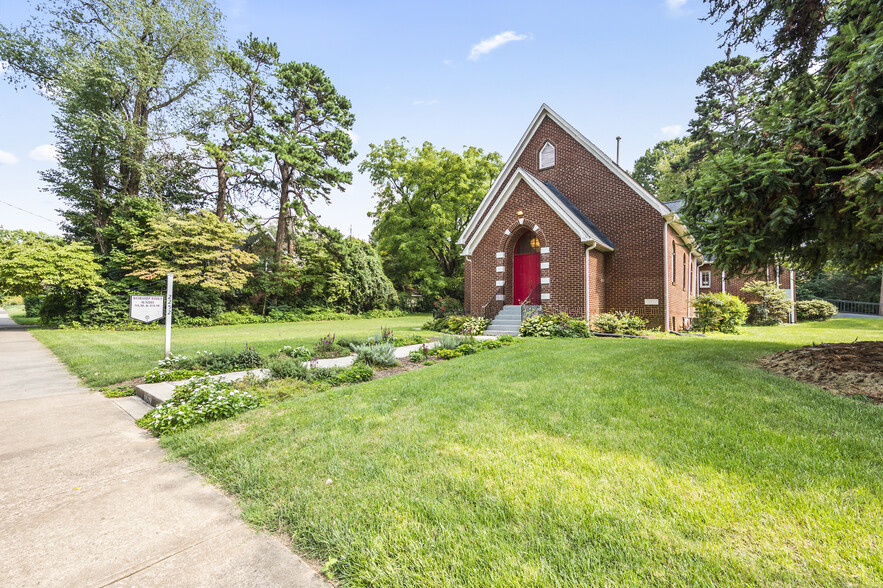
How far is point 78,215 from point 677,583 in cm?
2562

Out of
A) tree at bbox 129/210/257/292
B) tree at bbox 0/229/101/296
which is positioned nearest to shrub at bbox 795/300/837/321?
tree at bbox 129/210/257/292

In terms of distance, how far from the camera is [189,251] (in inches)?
711

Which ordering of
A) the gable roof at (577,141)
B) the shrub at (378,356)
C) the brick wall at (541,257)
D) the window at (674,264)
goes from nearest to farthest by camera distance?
the shrub at (378,356) < the brick wall at (541,257) < the gable roof at (577,141) < the window at (674,264)

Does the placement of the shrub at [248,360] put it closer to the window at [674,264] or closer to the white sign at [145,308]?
the white sign at [145,308]

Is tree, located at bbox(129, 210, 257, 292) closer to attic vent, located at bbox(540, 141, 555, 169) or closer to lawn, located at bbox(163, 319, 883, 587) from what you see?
attic vent, located at bbox(540, 141, 555, 169)

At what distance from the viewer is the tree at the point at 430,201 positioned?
2589cm

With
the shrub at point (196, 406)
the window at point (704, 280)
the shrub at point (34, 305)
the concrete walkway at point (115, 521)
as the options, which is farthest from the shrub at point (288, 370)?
the shrub at point (34, 305)

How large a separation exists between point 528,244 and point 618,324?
4551 mm

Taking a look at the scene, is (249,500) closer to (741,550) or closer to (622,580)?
(622,580)

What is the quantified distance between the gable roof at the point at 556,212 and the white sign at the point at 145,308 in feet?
34.8

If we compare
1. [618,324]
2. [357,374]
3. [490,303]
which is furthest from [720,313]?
[357,374]

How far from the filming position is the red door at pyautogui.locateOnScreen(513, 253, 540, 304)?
13625 millimetres

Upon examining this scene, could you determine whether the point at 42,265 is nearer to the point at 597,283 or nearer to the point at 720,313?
the point at 597,283

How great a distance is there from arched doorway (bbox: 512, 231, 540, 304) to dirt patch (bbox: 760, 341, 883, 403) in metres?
7.96
